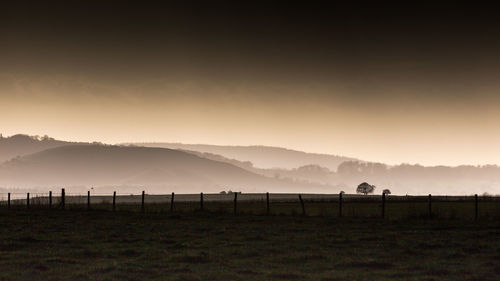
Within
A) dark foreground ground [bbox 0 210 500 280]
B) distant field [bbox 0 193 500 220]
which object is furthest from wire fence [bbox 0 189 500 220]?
dark foreground ground [bbox 0 210 500 280]

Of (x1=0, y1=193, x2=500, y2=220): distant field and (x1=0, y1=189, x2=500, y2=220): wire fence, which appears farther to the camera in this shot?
(x1=0, y1=193, x2=500, y2=220): distant field

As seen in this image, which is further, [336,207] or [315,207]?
[315,207]

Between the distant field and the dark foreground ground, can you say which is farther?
the distant field

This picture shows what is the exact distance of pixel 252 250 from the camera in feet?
90.1

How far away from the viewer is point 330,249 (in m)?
27.9

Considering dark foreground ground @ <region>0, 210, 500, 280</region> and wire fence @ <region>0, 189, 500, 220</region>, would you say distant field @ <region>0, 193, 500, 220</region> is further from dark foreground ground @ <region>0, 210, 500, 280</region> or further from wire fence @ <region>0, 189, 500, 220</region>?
dark foreground ground @ <region>0, 210, 500, 280</region>

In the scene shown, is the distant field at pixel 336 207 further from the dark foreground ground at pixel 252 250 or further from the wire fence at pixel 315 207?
the dark foreground ground at pixel 252 250

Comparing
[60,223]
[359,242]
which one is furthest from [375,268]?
[60,223]

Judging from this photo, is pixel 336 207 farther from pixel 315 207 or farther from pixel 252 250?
pixel 252 250

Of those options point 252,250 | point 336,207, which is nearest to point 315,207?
point 336,207

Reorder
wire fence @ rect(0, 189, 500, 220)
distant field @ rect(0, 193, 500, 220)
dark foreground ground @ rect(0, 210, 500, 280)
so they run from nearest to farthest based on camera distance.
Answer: dark foreground ground @ rect(0, 210, 500, 280) < wire fence @ rect(0, 189, 500, 220) < distant field @ rect(0, 193, 500, 220)

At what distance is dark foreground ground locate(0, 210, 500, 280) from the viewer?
21.2 meters

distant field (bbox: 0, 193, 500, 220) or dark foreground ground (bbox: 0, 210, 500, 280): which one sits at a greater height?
dark foreground ground (bbox: 0, 210, 500, 280)

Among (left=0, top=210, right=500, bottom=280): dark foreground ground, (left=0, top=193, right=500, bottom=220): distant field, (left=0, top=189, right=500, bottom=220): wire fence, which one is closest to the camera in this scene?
(left=0, top=210, right=500, bottom=280): dark foreground ground
